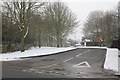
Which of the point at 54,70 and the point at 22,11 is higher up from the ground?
the point at 22,11

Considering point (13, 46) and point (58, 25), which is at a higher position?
point (58, 25)

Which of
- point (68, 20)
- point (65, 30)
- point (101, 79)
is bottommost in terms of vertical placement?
point (101, 79)

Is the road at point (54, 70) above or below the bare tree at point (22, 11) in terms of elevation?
below

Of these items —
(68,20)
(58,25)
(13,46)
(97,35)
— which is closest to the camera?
(13,46)

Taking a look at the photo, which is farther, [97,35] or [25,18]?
[97,35]

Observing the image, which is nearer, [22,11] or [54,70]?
[54,70]

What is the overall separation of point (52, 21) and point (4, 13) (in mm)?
16144

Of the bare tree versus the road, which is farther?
the bare tree

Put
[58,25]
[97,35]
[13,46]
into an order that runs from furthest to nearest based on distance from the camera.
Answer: [97,35], [58,25], [13,46]

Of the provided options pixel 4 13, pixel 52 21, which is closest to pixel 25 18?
pixel 4 13

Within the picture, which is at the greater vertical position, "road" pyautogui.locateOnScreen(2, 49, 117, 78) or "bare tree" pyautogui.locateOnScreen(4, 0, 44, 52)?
"bare tree" pyautogui.locateOnScreen(4, 0, 44, 52)

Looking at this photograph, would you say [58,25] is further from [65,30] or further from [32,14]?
[32,14]

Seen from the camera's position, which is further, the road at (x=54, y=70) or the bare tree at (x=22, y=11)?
the bare tree at (x=22, y=11)

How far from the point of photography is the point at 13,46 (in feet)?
77.3
